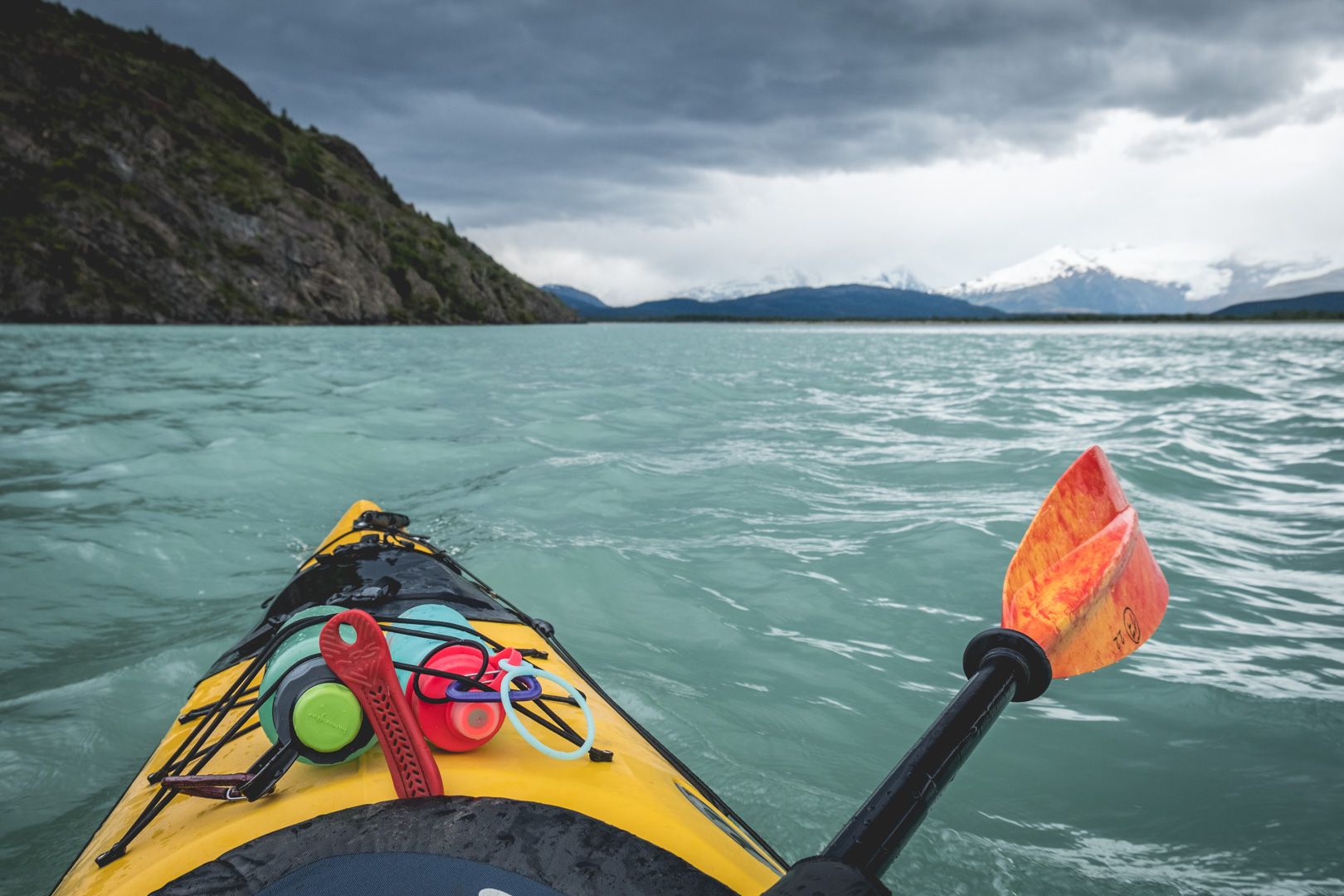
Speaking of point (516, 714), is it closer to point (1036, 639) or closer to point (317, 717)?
point (317, 717)

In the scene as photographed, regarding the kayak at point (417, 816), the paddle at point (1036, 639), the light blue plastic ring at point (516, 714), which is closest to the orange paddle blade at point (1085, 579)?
the paddle at point (1036, 639)

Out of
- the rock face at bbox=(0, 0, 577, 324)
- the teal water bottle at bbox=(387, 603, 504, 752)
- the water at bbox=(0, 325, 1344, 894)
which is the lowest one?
the water at bbox=(0, 325, 1344, 894)

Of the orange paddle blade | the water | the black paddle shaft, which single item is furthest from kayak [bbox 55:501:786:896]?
the water

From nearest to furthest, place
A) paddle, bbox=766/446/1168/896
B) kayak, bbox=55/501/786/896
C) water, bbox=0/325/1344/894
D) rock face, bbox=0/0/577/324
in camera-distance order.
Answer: kayak, bbox=55/501/786/896
paddle, bbox=766/446/1168/896
water, bbox=0/325/1344/894
rock face, bbox=0/0/577/324

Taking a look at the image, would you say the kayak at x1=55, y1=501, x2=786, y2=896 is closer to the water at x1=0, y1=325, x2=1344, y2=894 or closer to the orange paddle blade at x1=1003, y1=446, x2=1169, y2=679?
the orange paddle blade at x1=1003, y1=446, x2=1169, y2=679

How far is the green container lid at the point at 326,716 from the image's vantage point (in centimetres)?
141

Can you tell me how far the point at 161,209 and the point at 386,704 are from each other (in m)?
59.1

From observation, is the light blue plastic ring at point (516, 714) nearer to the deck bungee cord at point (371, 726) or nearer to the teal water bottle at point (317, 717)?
the deck bungee cord at point (371, 726)

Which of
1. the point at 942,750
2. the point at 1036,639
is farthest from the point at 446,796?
the point at 1036,639

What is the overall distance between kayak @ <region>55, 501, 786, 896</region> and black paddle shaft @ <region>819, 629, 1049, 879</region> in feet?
0.78

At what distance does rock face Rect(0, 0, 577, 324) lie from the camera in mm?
40594

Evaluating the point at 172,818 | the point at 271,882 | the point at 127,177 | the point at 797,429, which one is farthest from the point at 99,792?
the point at 127,177

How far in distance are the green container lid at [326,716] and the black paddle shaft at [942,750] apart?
957 mm

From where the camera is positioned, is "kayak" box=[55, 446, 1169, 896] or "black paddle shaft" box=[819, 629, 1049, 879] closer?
"kayak" box=[55, 446, 1169, 896]
